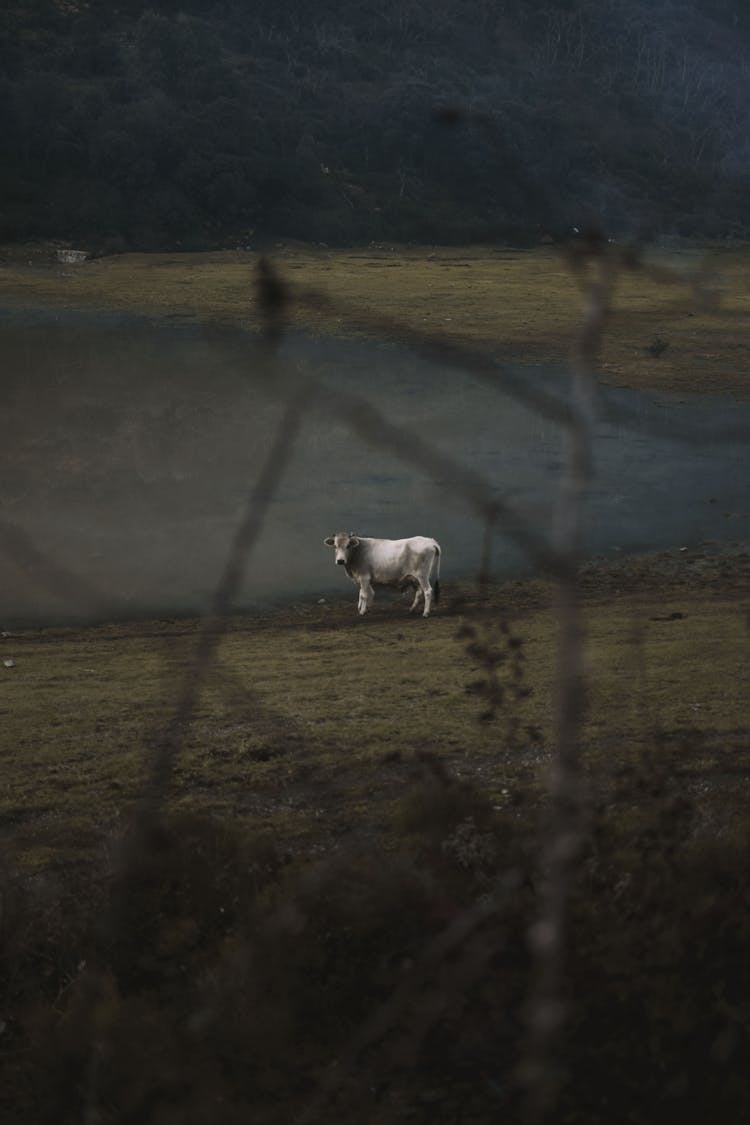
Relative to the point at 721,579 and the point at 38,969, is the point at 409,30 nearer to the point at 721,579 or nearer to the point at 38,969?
the point at 721,579

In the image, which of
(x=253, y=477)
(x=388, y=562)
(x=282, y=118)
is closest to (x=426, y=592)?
(x=388, y=562)

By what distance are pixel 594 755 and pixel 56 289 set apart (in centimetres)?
5227

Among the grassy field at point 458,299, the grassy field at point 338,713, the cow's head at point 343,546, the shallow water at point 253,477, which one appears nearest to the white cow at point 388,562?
the cow's head at point 343,546

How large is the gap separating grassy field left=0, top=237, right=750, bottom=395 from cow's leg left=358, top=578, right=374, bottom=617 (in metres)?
17.4

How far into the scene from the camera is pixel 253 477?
26.4 meters

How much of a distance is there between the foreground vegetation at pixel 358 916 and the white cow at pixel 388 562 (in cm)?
614

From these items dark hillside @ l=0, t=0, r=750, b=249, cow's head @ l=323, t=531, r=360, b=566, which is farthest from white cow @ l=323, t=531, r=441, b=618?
dark hillside @ l=0, t=0, r=750, b=249

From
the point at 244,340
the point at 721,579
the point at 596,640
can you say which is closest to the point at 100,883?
the point at 596,640

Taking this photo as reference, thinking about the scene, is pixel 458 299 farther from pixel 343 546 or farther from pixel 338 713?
pixel 338 713

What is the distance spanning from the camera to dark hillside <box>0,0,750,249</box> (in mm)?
83062

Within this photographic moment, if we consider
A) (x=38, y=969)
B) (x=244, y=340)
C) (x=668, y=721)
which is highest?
(x=38, y=969)

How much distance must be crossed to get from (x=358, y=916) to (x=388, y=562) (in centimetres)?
1094

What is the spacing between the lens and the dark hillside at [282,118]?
8306 cm

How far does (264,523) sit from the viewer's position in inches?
901
